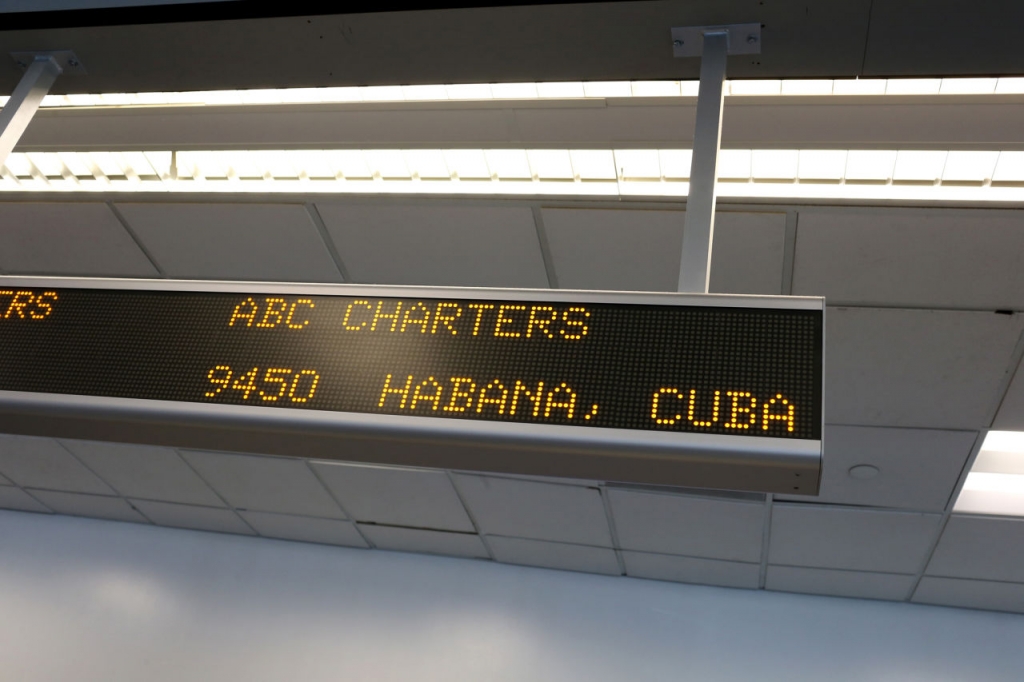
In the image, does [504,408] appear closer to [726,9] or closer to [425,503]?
[726,9]

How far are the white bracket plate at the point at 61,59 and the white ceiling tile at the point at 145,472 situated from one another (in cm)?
240

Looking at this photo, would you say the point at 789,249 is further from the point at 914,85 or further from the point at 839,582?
the point at 839,582

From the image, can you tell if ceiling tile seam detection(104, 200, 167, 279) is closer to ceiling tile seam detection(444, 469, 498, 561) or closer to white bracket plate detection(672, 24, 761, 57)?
ceiling tile seam detection(444, 469, 498, 561)

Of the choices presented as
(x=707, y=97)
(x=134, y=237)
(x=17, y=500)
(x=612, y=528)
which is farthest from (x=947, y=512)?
(x=17, y=500)

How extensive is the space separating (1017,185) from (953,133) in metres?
0.29

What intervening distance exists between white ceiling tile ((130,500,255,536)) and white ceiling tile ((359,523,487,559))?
755 mm

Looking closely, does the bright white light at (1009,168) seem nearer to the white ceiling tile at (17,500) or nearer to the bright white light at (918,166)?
the bright white light at (918,166)

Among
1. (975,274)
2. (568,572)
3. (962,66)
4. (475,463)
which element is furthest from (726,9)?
(568,572)

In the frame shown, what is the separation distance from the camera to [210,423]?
145cm

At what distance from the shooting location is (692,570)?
416cm

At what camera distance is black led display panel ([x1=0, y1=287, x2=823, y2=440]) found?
132 centimetres

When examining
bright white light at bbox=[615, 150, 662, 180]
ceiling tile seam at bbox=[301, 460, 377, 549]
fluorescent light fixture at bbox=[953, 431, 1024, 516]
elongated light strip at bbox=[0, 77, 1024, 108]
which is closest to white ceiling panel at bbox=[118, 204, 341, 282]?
elongated light strip at bbox=[0, 77, 1024, 108]

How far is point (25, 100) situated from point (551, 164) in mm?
1314

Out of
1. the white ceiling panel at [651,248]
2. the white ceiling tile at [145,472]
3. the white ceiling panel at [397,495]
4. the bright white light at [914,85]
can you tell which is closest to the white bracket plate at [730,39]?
the bright white light at [914,85]
